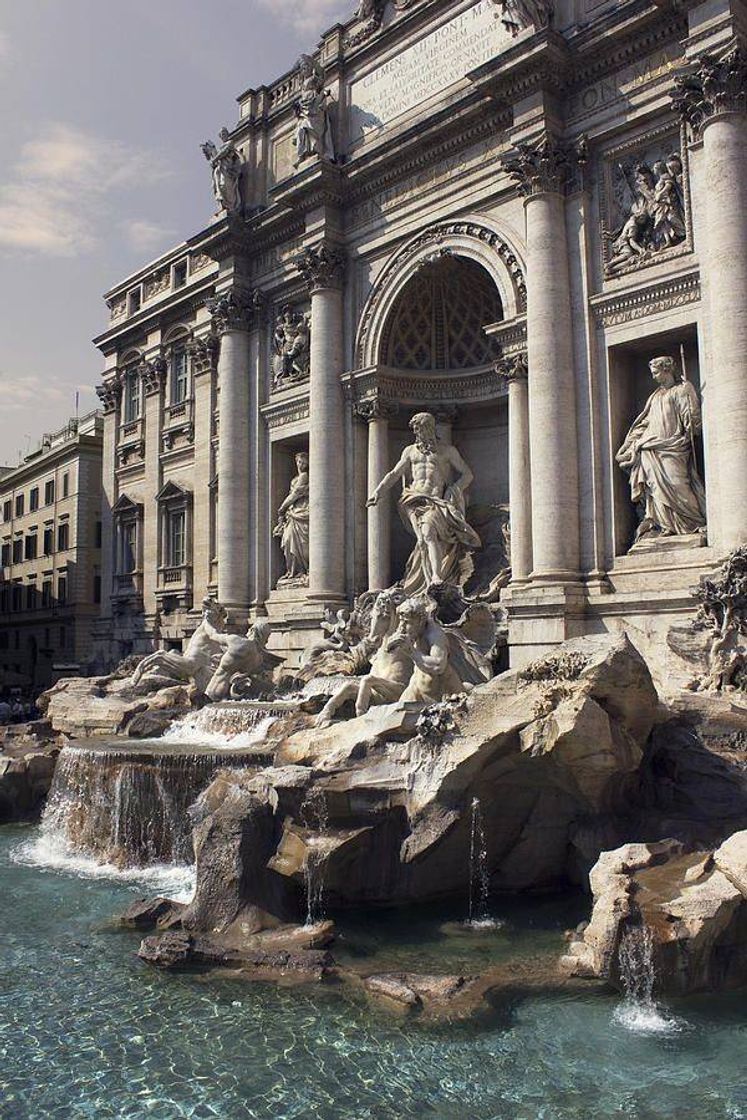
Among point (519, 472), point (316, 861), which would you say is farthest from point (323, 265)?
point (316, 861)


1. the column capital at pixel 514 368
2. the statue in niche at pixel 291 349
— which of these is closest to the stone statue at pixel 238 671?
the column capital at pixel 514 368

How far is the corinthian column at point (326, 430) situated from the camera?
22.9 meters

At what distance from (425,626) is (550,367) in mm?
6818

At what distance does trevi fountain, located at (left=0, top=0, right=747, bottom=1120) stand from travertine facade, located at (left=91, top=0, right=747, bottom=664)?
87 millimetres

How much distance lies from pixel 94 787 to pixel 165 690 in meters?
5.05

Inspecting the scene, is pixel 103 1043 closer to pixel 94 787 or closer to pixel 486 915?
pixel 486 915

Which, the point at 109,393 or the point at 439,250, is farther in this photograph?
the point at 109,393

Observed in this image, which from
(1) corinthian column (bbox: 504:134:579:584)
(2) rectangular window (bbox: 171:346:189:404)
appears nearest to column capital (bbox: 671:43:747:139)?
(1) corinthian column (bbox: 504:134:579:584)

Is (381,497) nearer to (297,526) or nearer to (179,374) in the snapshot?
(297,526)

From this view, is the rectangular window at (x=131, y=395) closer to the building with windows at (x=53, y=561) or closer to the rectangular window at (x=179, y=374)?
the rectangular window at (x=179, y=374)

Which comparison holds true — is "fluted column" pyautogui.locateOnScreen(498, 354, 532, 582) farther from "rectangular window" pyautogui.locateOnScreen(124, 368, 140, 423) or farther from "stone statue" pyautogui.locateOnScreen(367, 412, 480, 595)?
"rectangular window" pyautogui.locateOnScreen(124, 368, 140, 423)

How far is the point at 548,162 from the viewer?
60.4 feet

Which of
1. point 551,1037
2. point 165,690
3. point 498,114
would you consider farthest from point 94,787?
point 498,114

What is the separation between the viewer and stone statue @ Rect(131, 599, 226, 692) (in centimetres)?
2078
